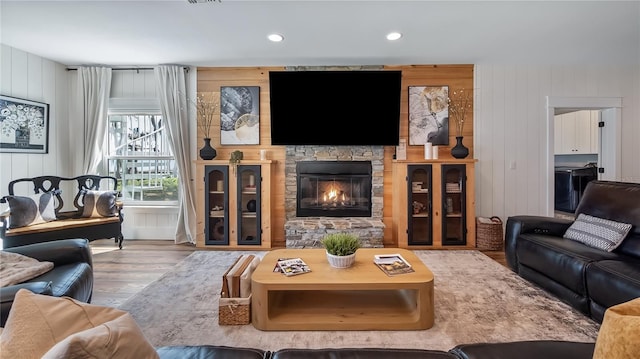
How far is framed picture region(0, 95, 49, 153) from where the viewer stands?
11.6 feet

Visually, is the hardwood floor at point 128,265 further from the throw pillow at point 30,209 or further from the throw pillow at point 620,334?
the throw pillow at point 620,334

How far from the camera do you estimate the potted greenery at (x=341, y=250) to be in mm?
2100

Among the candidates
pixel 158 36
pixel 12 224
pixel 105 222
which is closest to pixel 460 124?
pixel 158 36

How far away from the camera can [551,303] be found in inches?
88.4

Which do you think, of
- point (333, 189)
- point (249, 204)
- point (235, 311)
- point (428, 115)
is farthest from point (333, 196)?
point (235, 311)

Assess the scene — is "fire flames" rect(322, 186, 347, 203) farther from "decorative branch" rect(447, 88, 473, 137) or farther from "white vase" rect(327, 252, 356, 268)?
"white vase" rect(327, 252, 356, 268)

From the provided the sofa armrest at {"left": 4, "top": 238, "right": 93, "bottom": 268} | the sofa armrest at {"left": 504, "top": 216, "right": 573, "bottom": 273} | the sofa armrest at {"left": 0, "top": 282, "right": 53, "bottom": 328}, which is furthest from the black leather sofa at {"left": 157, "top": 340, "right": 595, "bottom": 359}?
the sofa armrest at {"left": 504, "top": 216, "right": 573, "bottom": 273}

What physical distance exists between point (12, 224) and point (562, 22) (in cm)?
598

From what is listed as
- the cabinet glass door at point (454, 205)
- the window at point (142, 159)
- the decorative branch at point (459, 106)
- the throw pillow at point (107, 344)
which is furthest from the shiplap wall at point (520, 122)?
the throw pillow at point (107, 344)

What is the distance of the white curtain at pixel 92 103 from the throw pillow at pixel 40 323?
432 centimetres

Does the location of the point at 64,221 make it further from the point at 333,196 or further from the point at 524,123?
the point at 524,123

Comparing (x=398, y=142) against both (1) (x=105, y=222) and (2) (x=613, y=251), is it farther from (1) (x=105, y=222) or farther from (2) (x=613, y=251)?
(1) (x=105, y=222)

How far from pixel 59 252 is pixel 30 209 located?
1850mm

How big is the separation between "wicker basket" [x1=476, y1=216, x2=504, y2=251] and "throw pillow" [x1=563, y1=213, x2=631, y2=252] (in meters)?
1.18
